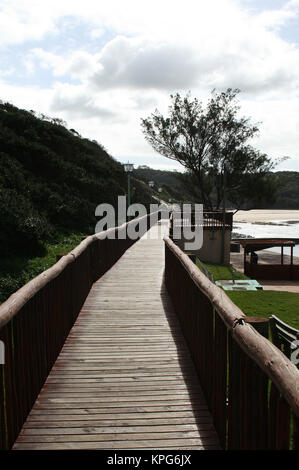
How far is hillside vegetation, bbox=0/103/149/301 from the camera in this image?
14135 millimetres

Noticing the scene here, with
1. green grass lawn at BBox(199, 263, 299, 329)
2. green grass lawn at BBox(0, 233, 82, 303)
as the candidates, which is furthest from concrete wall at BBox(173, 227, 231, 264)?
green grass lawn at BBox(0, 233, 82, 303)

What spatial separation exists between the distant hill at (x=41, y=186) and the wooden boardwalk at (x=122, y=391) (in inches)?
341

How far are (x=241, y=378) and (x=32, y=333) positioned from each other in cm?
211

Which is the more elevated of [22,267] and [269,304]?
[22,267]

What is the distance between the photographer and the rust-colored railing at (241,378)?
214cm

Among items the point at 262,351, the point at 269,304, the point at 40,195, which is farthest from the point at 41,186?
the point at 262,351

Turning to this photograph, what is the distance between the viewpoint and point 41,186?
22.3 meters

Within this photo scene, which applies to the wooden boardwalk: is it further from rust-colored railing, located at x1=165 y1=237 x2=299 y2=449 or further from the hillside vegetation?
the hillside vegetation

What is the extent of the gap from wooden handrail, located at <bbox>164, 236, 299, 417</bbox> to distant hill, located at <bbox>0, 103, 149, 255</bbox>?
11.6 meters

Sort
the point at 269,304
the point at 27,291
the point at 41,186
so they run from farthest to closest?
the point at 41,186 → the point at 269,304 → the point at 27,291

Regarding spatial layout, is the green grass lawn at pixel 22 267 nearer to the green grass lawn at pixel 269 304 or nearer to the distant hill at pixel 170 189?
the green grass lawn at pixel 269 304

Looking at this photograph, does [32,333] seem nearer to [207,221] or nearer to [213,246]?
[213,246]
